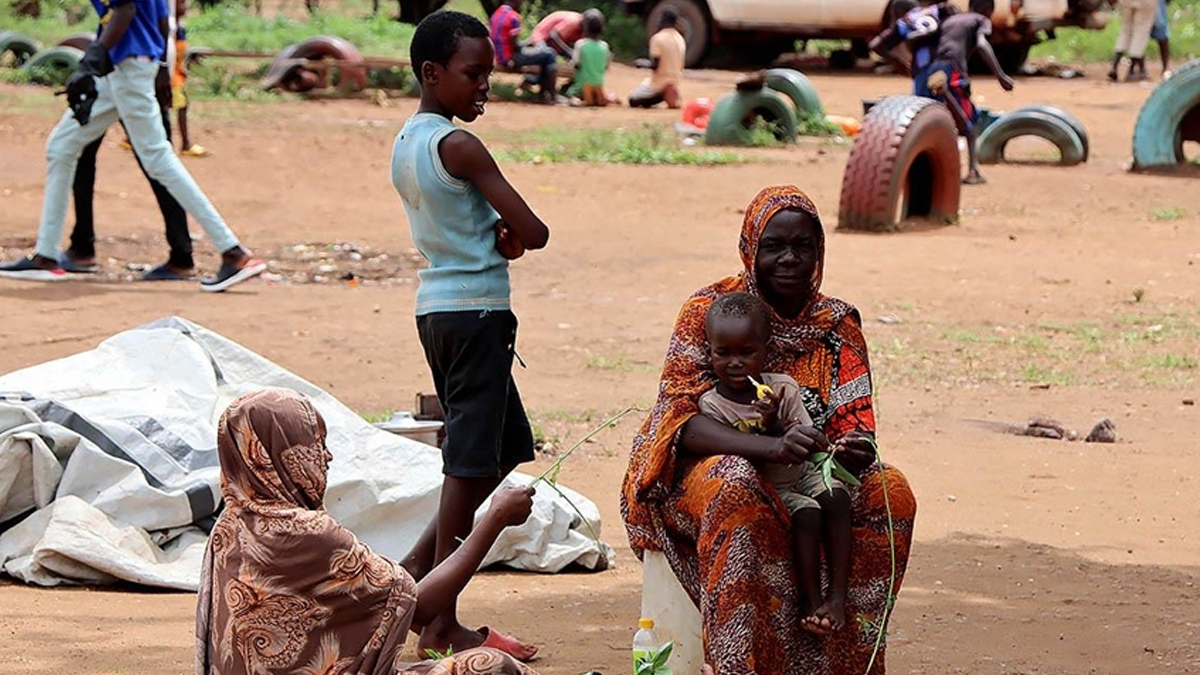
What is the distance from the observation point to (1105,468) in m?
6.45

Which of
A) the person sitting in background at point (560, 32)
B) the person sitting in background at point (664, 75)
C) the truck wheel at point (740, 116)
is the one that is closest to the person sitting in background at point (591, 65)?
the person sitting in background at point (664, 75)

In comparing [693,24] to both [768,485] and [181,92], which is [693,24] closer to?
[181,92]

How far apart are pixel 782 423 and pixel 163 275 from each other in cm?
643

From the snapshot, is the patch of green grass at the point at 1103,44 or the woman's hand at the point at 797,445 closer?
the woman's hand at the point at 797,445

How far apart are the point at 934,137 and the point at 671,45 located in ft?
24.3

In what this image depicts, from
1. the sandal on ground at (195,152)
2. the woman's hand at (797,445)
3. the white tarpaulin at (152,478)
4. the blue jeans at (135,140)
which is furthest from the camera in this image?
the sandal on ground at (195,152)

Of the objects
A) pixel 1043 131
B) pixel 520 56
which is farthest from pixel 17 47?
pixel 1043 131

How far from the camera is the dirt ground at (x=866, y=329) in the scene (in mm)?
4672

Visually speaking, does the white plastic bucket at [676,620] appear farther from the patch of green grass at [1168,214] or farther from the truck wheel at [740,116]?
the truck wheel at [740,116]

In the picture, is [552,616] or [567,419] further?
[567,419]

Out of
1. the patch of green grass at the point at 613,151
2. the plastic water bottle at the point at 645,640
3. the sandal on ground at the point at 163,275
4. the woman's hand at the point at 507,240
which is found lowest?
the patch of green grass at the point at 613,151

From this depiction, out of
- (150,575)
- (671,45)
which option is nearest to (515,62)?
(671,45)

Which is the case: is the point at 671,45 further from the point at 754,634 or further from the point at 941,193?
the point at 754,634

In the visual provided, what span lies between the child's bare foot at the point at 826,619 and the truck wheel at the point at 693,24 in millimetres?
20857
